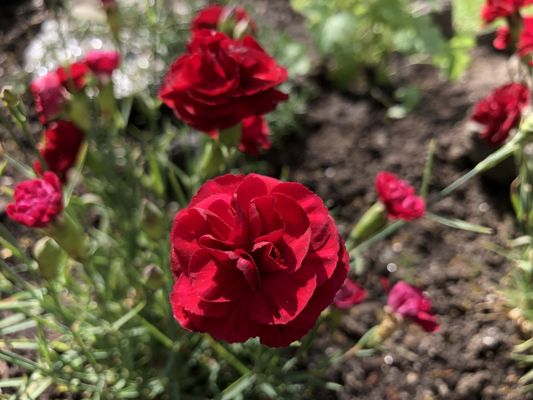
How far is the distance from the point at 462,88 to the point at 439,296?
76cm

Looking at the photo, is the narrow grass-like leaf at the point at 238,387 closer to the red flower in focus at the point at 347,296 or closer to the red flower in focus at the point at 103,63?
the red flower in focus at the point at 347,296

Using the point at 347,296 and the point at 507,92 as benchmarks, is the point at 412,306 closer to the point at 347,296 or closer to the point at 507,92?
the point at 347,296

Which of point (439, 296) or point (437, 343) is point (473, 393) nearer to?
point (437, 343)

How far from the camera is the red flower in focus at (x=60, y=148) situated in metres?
1.00

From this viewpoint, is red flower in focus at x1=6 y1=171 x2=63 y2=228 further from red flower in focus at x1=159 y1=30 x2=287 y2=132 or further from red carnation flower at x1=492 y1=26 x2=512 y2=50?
red carnation flower at x1=492 y1=26 x2=512 y2=50

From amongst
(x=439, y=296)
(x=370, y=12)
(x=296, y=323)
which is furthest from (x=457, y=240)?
(x=296, y=323)

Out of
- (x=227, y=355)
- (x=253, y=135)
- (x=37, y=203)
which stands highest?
(x=37, y=203)

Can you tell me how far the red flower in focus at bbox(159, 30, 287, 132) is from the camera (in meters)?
0.82

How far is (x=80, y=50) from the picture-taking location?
1818 mm

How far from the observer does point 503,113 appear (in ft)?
3.51

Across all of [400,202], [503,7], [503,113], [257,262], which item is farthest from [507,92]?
[257,262]

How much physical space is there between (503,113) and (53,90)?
0.75 m

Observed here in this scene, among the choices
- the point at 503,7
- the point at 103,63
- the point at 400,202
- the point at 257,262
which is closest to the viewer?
the point at 257,262

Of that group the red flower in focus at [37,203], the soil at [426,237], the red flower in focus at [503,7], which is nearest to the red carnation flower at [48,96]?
the red flower in focus at [37,203]
